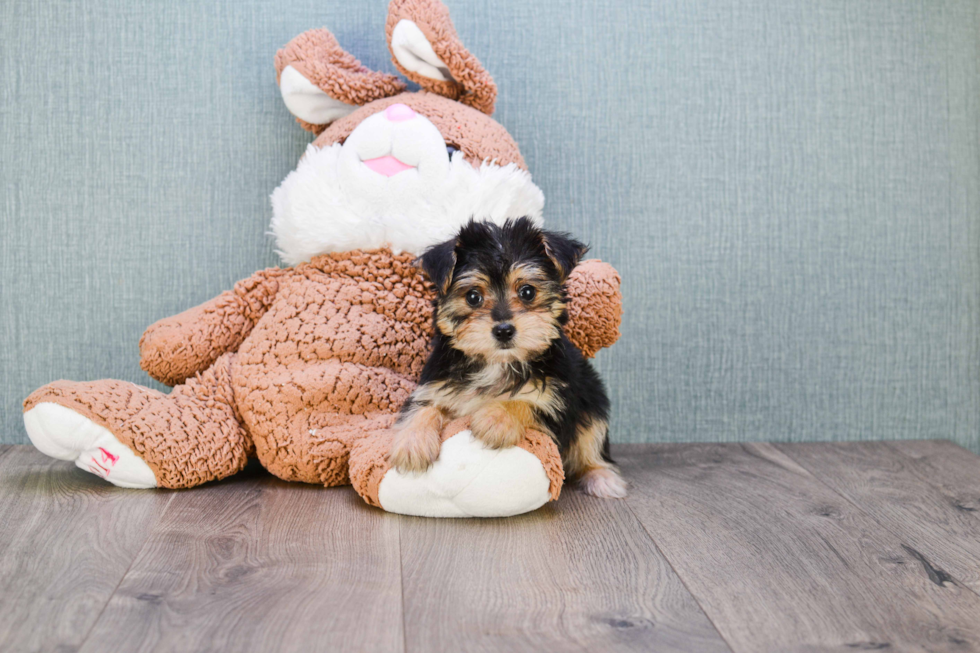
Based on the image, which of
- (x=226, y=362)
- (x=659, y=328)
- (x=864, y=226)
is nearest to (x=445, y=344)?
(x=226, y=362)

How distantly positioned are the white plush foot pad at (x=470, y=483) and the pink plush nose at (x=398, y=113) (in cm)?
96

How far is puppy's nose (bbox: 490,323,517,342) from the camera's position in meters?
1.81

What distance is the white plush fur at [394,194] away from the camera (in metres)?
2.28

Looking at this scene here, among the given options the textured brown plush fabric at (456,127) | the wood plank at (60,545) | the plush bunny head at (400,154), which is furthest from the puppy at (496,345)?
the wood plank at (60,545)

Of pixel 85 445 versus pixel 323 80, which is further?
pixel 323 80

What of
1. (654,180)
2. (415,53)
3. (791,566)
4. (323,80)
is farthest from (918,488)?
(323,80)

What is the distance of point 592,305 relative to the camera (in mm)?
2340

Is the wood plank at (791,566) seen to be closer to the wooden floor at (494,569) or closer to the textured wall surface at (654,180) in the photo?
the wooden floor at (494,569)

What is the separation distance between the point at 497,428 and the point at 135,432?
38.8 inches

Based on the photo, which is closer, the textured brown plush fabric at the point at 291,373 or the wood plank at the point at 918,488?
the wood plank at the point at 918,488

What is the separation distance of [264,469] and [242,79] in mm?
1337

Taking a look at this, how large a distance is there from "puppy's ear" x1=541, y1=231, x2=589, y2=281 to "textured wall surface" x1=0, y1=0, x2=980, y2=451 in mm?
880

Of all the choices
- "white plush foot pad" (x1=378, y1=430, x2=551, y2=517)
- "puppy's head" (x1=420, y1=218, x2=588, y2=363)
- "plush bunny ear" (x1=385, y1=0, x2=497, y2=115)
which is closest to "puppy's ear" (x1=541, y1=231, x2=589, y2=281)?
"puppy's head" (x1=420, y1=218, x2=588, y2=363)

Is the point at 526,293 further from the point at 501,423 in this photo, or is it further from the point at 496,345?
the point at 501,423
